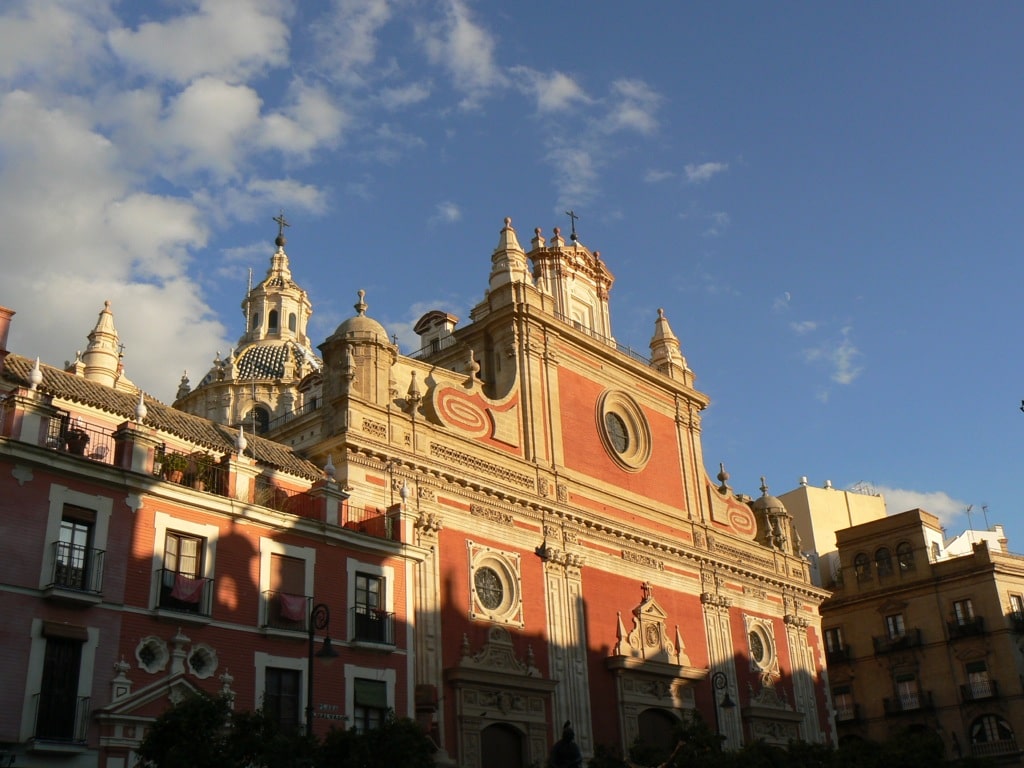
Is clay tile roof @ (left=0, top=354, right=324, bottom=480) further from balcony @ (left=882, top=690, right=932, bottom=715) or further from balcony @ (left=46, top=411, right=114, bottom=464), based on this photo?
balcony @ (left=882, top=690, right=932, bottom=715)

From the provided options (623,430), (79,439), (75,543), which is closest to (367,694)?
(75,543)

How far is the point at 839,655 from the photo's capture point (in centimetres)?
5188

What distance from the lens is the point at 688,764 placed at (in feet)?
88.8

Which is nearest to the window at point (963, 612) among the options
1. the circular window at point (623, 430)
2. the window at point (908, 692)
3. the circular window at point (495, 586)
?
the window at point (908, 692)

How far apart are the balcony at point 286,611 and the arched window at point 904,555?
34499 mm

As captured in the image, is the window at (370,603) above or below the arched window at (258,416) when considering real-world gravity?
below

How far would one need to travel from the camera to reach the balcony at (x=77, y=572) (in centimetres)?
2075

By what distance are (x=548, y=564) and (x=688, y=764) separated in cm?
890

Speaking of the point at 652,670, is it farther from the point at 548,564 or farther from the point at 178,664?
the point at 178,664

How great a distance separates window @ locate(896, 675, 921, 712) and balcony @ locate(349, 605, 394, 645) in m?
30.4

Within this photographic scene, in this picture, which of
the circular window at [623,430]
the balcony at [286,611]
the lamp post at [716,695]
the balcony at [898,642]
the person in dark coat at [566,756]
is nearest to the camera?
the person in dark coat at [566,756]

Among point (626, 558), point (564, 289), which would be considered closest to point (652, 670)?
point (626, 558)

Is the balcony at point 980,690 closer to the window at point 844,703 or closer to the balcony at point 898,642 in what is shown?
the balcony at point 898,642

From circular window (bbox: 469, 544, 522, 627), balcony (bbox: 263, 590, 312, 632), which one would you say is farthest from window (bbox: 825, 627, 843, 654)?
balcony (bbox: 263, 590, 312, 632)
